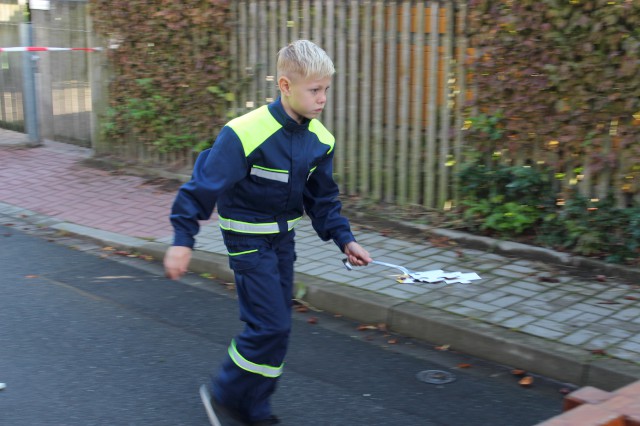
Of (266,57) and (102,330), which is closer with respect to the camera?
(102,330)

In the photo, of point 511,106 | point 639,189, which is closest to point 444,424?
point 639,189

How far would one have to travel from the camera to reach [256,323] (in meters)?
3.57

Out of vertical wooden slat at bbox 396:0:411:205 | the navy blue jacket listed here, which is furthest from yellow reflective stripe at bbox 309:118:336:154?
vertical wooden slat at bbox 396:0:411:205

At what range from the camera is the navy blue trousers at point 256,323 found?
11.7ft

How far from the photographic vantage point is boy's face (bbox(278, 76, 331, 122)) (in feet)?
11.4

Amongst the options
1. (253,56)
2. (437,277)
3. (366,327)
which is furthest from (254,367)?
(253,56)

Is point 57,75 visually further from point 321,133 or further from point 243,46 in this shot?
point 321,133

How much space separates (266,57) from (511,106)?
3.05m

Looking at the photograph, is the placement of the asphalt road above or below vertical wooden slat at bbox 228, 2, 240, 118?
below

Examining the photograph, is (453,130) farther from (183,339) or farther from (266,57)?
(183,339)

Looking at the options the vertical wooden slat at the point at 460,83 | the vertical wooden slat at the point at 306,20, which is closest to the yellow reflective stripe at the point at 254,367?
the vertical wooden slat at the point at 460,83

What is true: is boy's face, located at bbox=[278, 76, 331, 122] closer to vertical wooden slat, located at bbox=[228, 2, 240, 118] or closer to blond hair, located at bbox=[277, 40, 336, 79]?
blond hair, located at bbox=[277, 40, 336, 79]

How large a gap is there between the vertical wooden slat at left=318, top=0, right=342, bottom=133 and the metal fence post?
16.6ft

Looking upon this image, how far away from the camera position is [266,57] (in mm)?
8672
